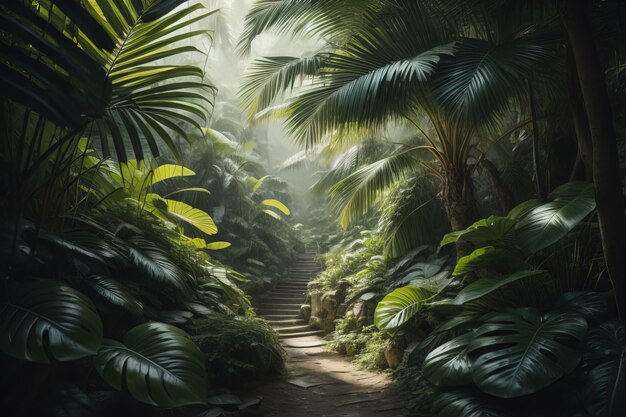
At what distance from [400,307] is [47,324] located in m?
3.06

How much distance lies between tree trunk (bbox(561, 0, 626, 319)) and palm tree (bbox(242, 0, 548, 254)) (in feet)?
2.26

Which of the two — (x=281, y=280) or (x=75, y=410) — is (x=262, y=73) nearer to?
(x=75, y=410)

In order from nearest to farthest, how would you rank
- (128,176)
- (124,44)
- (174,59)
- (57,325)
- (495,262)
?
(57,325)
(124,44)
(495,262)
(128,176)
(174,59)

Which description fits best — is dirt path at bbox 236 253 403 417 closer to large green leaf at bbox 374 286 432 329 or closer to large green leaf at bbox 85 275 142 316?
large green leaf at bbox 374 286 432 329

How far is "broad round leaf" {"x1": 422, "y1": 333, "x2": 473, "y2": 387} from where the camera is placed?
9.01ft

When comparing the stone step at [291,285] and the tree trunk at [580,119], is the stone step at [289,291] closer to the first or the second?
the stone step at [291,285]

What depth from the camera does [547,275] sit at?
3.17m

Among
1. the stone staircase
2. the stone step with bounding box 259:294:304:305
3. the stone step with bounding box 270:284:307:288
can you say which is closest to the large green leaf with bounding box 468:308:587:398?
the stone staircase

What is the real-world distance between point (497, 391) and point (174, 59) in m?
18.6

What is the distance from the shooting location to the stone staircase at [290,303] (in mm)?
8301

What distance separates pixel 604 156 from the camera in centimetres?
251

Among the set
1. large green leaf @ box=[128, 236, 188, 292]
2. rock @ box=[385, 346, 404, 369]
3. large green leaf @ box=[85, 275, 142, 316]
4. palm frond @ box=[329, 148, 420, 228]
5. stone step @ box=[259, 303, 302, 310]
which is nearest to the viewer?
large green leaf @ box=[85, 275, 142, 316]

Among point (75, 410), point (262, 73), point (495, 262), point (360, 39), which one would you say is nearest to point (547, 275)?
point (495, 262)

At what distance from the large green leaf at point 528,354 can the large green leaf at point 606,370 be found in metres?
0.10
